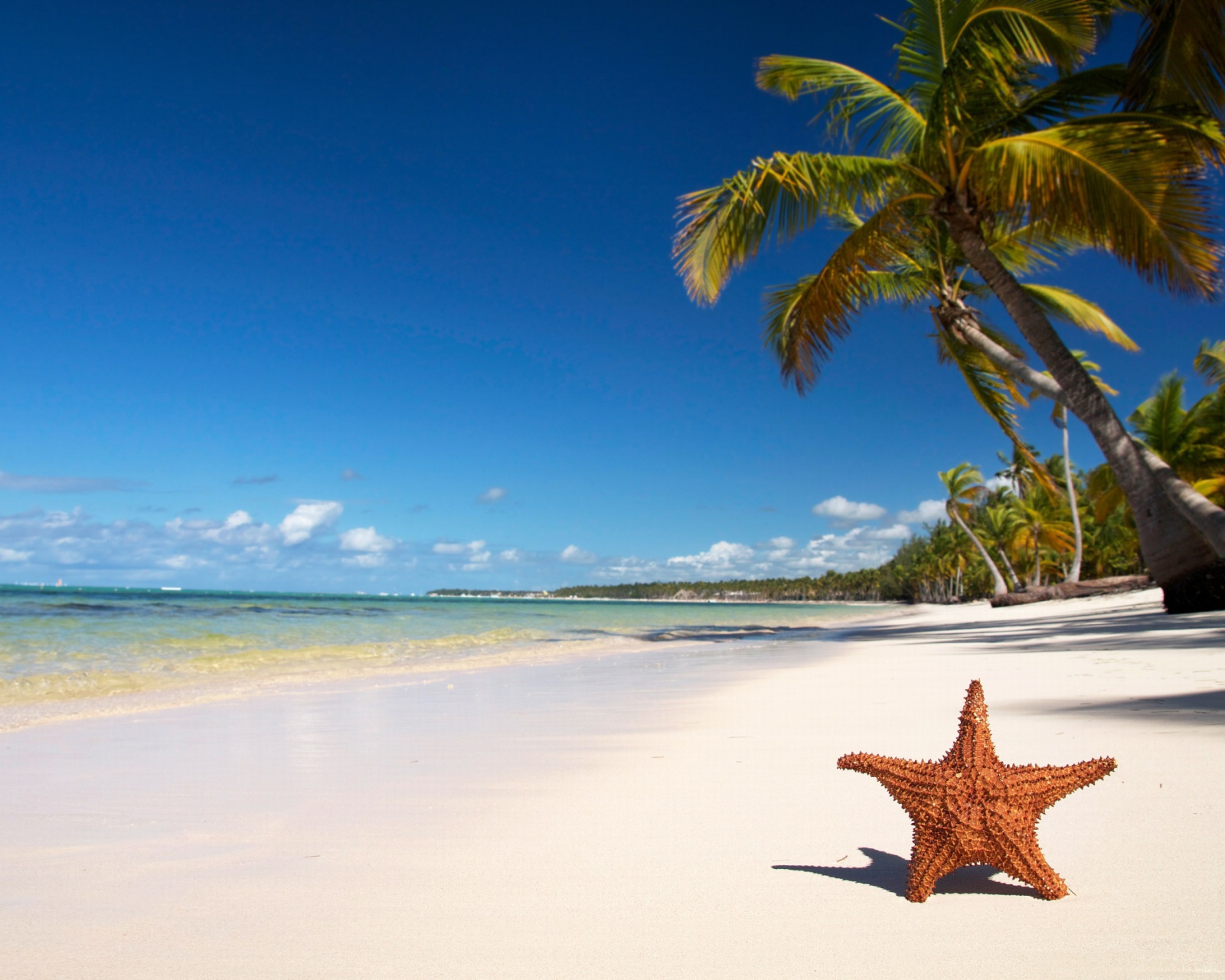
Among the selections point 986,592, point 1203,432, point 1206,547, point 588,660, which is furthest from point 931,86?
point 986,592

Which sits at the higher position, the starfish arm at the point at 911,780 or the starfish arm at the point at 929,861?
the starfish arm at the point at 911,780

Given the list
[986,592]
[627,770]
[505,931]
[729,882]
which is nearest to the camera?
[505,931]

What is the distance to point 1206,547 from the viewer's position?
10922 millimetres

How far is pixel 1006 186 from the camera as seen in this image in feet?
34.3

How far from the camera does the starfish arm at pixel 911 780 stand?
2.04 m

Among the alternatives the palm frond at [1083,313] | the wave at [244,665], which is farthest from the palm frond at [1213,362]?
the wave at [244,665]

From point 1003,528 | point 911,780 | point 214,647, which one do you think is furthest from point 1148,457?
point 1003,528

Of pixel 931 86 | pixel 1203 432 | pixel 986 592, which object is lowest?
pixel 986 592

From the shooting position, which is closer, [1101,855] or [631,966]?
[631,966]

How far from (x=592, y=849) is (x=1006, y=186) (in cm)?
1094

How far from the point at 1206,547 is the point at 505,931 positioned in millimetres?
12497

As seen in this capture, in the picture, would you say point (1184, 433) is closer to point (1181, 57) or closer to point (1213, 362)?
point (1213, 362)

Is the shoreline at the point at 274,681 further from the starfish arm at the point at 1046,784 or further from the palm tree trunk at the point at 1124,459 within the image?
the palm tree trunk at the point at 1124,459

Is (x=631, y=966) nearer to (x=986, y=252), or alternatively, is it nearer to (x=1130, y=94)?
(x=1130, y=94)
